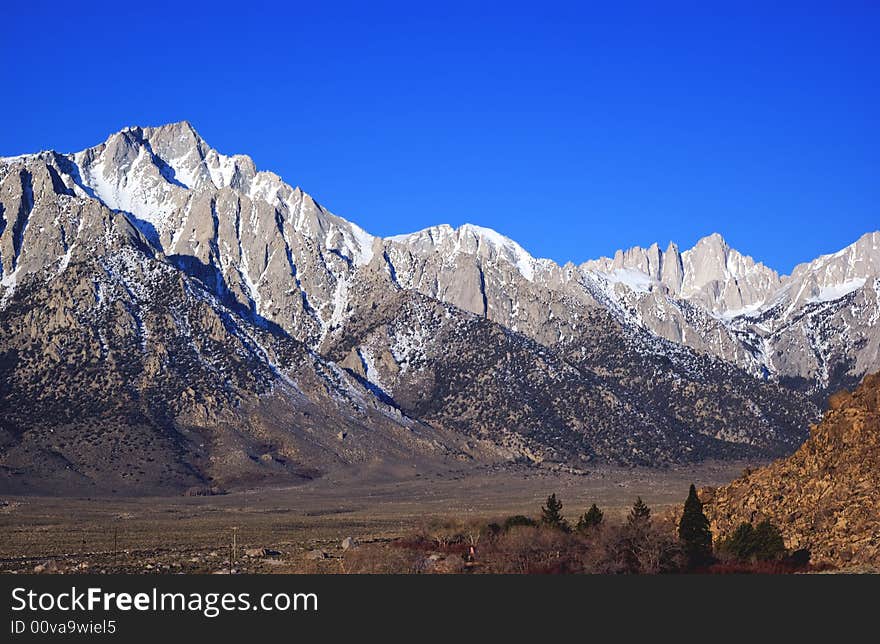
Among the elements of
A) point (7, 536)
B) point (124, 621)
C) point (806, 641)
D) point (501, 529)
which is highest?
point (7, 536)

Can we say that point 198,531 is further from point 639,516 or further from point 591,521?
point 639,516

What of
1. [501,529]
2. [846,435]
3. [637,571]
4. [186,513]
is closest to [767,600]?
[637,571]

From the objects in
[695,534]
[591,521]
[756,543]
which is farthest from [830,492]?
[591,521]

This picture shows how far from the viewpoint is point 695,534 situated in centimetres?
8669

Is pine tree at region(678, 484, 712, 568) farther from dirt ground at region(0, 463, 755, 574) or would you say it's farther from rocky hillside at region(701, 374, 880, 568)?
dirt ground at region(0, 463, 755, 574)

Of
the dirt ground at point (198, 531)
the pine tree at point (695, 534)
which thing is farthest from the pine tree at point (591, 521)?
the dirt ground at point (198, 531)

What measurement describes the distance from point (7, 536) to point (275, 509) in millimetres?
66625

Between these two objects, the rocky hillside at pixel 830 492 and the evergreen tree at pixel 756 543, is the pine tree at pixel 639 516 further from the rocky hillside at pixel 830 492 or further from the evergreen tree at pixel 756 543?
the evergreen tree at pixel 756 543

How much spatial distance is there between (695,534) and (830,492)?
9815 millimetres

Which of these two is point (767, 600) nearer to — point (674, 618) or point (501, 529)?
point (674, 618)

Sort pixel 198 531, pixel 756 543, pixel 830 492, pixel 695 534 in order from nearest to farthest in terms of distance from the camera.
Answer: pixel 756 543, pixel 830 492, pixel 695 534, pixel 198 531

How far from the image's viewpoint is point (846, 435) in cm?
8806

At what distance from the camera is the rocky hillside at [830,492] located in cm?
8000

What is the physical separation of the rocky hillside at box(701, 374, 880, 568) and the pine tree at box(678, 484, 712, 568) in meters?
3.42
